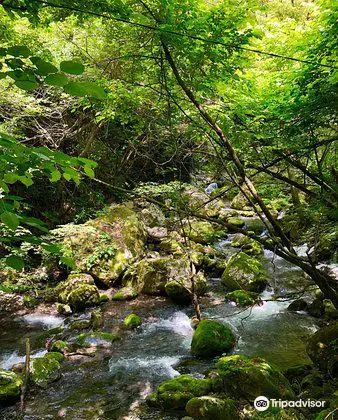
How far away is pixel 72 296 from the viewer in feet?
29.5

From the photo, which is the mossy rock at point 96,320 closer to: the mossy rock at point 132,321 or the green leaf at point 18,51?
the mossy rock at point 132,321

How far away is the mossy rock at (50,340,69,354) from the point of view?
691 centimetres

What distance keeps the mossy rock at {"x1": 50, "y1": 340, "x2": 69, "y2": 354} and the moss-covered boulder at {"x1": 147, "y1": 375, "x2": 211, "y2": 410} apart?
2675 millimetres

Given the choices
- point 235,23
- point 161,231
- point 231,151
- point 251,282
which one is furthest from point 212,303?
point 235,23

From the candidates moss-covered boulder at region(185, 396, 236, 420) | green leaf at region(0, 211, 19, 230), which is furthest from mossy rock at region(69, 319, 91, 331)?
green leaf at region(0, 211, 19, 230)

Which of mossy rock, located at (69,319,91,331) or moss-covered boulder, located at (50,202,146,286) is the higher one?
moss-covered boulder, located at (50,202,146,286)

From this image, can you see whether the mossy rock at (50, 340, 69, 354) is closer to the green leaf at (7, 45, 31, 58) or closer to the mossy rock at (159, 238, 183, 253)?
the mossy rock at (159, 238, 183, 253)

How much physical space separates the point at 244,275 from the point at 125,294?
3.73 meters

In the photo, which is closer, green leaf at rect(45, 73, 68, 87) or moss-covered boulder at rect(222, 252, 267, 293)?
green leaf at rect(45, 73, 68, 87)

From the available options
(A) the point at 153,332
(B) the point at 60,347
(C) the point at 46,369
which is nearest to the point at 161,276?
(A) the point at 153,332

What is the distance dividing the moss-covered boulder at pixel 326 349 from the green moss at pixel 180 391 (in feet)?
6.19

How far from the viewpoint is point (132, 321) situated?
8.08 m

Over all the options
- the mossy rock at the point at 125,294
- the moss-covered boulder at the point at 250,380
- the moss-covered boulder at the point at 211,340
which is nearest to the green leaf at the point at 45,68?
the moss-covered boulder at the point at 250,380

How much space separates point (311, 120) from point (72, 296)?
764 centimetres
